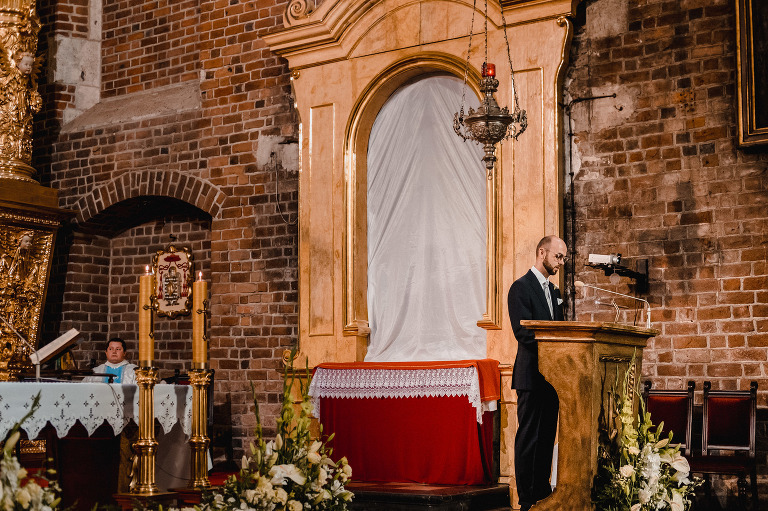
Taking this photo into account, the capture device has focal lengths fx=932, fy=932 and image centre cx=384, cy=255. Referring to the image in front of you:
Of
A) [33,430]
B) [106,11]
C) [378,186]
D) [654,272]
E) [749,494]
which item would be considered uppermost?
[106,11]

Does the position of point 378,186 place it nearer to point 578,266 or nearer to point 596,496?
point 578,266

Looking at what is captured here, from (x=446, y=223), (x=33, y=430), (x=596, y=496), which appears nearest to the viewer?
(x=596, y=496)

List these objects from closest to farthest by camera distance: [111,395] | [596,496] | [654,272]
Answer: [596,496] → [111,395] → [654,272]

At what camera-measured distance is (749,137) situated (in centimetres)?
648

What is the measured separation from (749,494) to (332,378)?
3.12m

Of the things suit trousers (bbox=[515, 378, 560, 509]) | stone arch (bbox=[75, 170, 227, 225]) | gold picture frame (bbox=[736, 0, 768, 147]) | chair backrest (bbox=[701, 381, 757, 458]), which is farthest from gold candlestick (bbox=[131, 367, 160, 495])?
gold picture frame (bbox=[736, 0, 768, 147])

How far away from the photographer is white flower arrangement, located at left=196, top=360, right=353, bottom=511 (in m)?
2.71

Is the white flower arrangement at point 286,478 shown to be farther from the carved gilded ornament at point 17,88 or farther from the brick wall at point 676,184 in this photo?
the carved gilded ornament at point 17,88

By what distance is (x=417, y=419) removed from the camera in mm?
6859

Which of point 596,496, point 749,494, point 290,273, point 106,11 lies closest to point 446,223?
point 290,273

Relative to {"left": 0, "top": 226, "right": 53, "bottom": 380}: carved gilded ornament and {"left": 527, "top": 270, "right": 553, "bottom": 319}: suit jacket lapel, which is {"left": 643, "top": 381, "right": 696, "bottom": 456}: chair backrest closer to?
{"left": 527, "top": 270, "right": 553, "bottom": 319}: suit jacket lapel

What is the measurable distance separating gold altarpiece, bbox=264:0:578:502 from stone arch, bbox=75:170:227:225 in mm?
1180

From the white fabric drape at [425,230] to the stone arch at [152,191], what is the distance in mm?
1757

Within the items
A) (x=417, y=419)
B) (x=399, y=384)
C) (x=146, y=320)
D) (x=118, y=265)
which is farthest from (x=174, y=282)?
(x=146, y=320)
